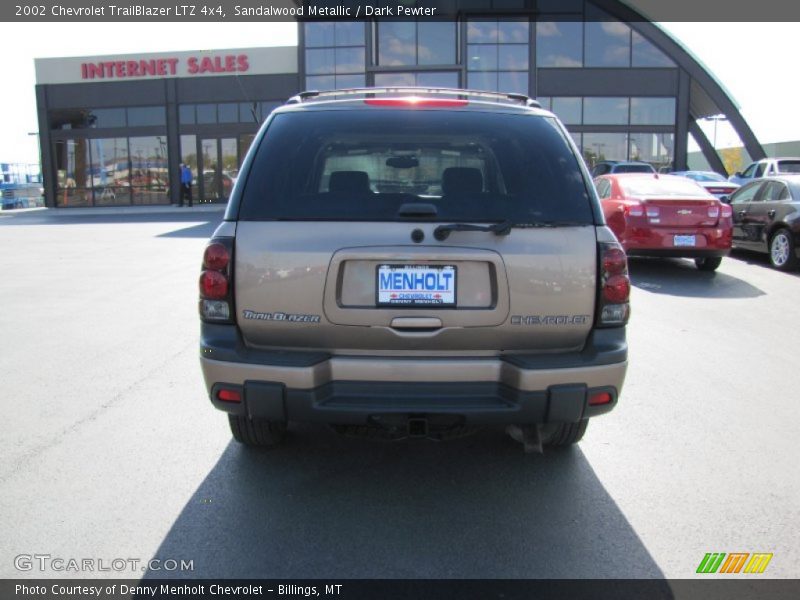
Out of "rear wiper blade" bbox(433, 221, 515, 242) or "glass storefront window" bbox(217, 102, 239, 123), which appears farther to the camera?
"glass storefront window" bbox(217, 102, 239, 123)

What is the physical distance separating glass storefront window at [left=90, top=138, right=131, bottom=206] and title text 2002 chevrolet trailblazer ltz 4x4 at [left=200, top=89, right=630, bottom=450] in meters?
30.4

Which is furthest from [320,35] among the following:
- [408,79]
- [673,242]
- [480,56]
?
[673,242]

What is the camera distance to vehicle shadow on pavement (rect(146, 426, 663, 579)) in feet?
9.26

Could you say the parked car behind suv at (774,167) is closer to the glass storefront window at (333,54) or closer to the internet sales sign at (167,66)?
the glass storefront window at (333,54)

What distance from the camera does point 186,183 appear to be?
29047 millimetres

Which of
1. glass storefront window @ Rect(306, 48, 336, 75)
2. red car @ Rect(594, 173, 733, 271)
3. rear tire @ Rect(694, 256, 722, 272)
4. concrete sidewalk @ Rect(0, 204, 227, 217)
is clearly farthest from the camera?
glass storefront window @ Rect(306, 48, 336, 75)

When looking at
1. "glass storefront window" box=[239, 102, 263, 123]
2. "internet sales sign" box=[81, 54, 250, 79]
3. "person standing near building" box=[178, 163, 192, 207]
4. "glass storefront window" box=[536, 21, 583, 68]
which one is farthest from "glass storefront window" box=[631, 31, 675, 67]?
"person standing near building" box=[178, 163, 192, 207]

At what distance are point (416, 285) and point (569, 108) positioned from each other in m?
27.5

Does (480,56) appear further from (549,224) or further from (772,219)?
(549,224)

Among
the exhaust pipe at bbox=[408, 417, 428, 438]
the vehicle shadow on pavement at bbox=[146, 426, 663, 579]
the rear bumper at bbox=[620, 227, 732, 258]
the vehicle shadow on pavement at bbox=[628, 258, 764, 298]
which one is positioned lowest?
the vehicle shadow on pavement at bbox=[146, 426, 663, 579]

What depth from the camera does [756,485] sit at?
140 inches

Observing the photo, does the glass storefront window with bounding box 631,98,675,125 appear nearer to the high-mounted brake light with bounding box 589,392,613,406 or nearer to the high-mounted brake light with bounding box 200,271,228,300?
the high-mounted brake light with bounding box 589,392,613,406

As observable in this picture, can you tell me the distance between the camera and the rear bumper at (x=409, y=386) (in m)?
3.01

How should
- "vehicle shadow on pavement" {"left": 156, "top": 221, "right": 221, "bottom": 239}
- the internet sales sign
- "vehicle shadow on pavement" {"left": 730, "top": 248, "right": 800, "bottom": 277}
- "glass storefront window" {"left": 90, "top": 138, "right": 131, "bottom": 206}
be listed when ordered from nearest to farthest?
"vehicle shadow on pavement" {"left": 730, "top": 248, "right": 800, "bottom": 277}, "vehicle shadow on pavement" {"left": 156, "top": 221, "right": 221, "bottom": 239}, the internet sales sign, "glass storefront window" {"left": 90, "top": 138, "right": 131, "bottom": 206}
